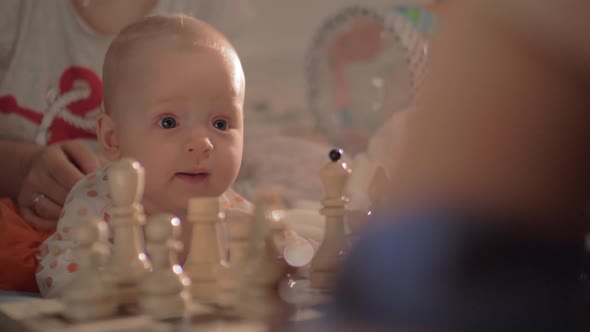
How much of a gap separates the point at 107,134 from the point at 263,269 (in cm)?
52

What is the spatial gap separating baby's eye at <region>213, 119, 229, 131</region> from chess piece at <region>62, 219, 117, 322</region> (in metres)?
0.38

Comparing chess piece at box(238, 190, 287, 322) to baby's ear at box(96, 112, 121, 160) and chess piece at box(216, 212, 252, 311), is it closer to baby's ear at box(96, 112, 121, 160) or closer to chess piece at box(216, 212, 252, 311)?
chess piece at box(216, 212, 252, 311)

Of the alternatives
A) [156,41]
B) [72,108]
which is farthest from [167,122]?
[72,108]

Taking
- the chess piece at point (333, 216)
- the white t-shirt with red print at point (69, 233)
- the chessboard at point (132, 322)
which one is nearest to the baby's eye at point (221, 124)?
the white t-shirt with red print at point (69, 233)

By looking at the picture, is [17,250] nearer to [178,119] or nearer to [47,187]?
[47,187]

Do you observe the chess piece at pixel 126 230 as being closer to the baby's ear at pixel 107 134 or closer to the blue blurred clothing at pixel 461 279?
the blue blurred clothing at pixel 461 279

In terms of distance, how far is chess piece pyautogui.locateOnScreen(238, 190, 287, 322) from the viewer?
59 centimetres

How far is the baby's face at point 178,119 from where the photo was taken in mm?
956

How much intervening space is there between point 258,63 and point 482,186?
1.86 m

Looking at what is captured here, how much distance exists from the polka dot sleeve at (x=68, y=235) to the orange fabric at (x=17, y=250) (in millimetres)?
36

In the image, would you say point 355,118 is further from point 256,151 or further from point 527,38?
point 527,38

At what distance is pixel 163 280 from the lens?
0.60 m

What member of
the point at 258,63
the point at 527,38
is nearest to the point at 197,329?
the point at 527,38

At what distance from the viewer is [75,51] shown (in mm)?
1451
